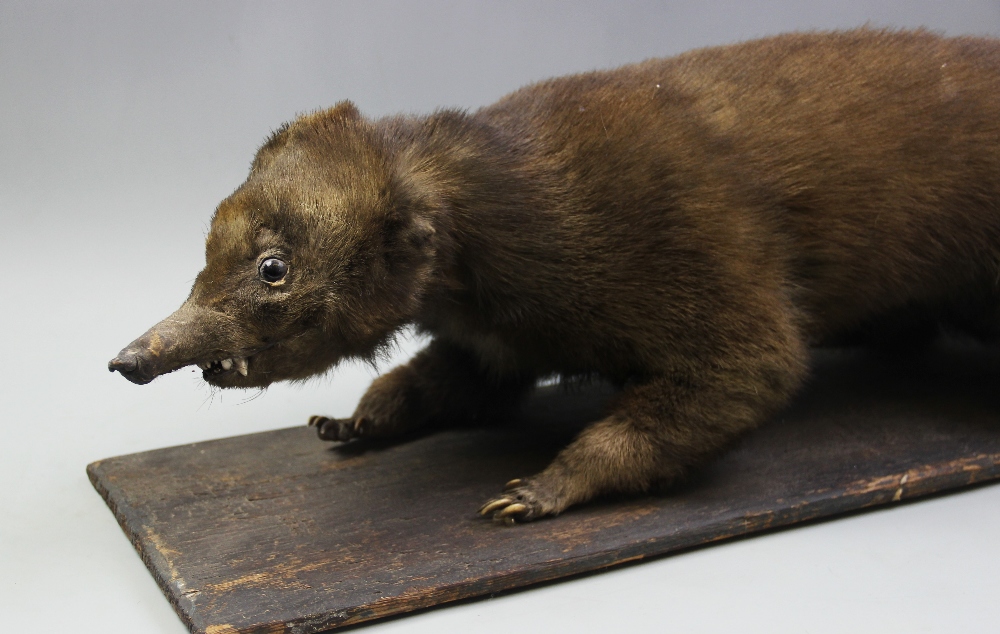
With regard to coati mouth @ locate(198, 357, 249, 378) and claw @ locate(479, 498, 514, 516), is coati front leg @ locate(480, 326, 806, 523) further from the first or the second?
coati mouth @ locate(198, 357, 249, 378)

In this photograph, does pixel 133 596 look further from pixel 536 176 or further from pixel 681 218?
pixel 681 218

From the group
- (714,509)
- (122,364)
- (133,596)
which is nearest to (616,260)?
(714,509)

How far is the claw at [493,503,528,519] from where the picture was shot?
3297mm

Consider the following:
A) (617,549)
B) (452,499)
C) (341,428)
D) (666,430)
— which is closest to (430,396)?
(341,428)

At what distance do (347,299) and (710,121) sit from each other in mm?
1200

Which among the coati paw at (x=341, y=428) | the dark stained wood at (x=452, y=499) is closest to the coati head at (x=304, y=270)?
the dark stained wood at (x=452, y=499)

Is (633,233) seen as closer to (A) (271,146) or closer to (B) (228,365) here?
(A) (271,146)

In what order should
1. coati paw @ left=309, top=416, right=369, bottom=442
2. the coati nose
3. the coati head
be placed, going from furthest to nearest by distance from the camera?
1. coati paw @ left=309, top=416, right=369, bottom=442
2. the coati head
3. the coati nose

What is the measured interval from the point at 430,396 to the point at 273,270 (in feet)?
3.75

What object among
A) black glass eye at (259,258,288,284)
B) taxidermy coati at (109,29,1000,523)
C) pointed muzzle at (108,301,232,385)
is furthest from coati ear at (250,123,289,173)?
pointed muzzle at (108,301,232,385)

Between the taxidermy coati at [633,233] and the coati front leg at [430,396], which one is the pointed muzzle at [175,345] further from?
the coati front leg at [430,396]

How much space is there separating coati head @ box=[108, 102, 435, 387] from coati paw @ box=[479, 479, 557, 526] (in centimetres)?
57

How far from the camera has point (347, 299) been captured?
10.1ft

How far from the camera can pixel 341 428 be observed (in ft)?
12.9
